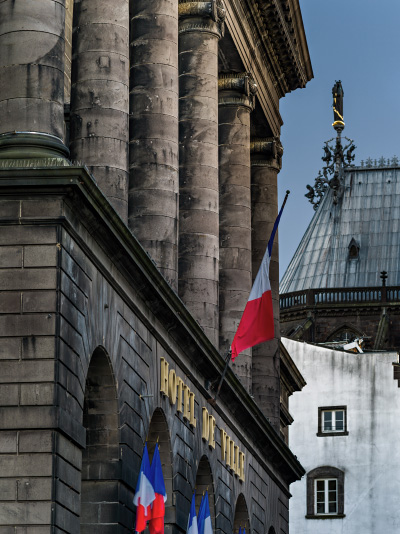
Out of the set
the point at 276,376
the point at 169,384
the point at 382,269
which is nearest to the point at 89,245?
the point at 169,384

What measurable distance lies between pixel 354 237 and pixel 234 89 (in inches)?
2653

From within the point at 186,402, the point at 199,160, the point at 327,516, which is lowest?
the point at 186,402

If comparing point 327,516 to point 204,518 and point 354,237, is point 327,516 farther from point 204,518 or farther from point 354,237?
point 204,518

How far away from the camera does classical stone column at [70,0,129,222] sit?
1421 inches

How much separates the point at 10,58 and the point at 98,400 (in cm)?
726

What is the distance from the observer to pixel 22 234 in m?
28.1

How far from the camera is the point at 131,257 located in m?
32.0

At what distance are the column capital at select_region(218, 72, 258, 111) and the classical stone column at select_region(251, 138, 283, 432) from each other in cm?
582

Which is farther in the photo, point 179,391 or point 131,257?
point 179,391

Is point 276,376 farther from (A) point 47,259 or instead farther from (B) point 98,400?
(A) point 47,259

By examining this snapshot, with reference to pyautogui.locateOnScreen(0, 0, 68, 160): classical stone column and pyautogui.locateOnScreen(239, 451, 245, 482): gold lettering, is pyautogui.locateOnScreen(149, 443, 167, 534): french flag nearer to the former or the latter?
pyautogui.locateOnScreen(0, 0, 68, 160): classical stone column

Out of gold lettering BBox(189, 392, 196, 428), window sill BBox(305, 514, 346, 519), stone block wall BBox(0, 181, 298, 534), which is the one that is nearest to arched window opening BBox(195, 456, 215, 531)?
gold lettering BBox(189, 392, 196, 428)

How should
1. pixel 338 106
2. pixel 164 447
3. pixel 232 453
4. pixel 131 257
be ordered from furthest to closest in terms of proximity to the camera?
pixel 338 106
pixel 232 453
pixel 164 447
pixel 131 257

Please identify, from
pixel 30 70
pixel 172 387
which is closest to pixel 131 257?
pixel 30 70
